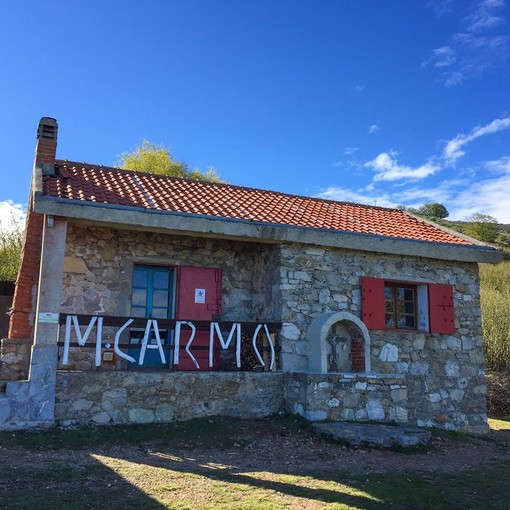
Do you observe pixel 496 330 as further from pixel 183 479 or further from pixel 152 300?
pixel 183 479

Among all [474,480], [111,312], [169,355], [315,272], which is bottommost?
[474,480]

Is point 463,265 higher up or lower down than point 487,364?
higher up

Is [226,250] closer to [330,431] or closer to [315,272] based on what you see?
[315,272]

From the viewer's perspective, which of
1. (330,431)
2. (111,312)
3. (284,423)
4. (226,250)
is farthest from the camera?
(226,250)

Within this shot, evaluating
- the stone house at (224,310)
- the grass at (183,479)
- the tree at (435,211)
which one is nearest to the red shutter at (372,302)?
the stone house at (224,310)

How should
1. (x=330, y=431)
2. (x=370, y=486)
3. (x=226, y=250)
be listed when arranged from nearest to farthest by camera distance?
(x=370, y=486) → (x=330, y=431) → (x=226, y=250)

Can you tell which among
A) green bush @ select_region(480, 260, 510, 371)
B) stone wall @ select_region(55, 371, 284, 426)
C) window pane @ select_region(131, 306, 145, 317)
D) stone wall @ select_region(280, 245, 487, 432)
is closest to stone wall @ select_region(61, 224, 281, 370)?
window pane @ select_region(131, 306, 145, 317)

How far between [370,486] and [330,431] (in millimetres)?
1905

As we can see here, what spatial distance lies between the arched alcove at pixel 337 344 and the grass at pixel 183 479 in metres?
2.06

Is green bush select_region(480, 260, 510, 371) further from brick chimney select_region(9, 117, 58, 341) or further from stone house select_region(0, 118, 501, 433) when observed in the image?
brick chimney select_region(9, 117, 58, 341)

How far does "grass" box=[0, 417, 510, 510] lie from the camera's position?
4820mm

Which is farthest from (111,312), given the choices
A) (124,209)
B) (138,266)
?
(124,209)

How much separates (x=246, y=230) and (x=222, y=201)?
1504mm

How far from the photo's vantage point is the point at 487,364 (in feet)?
50.8
